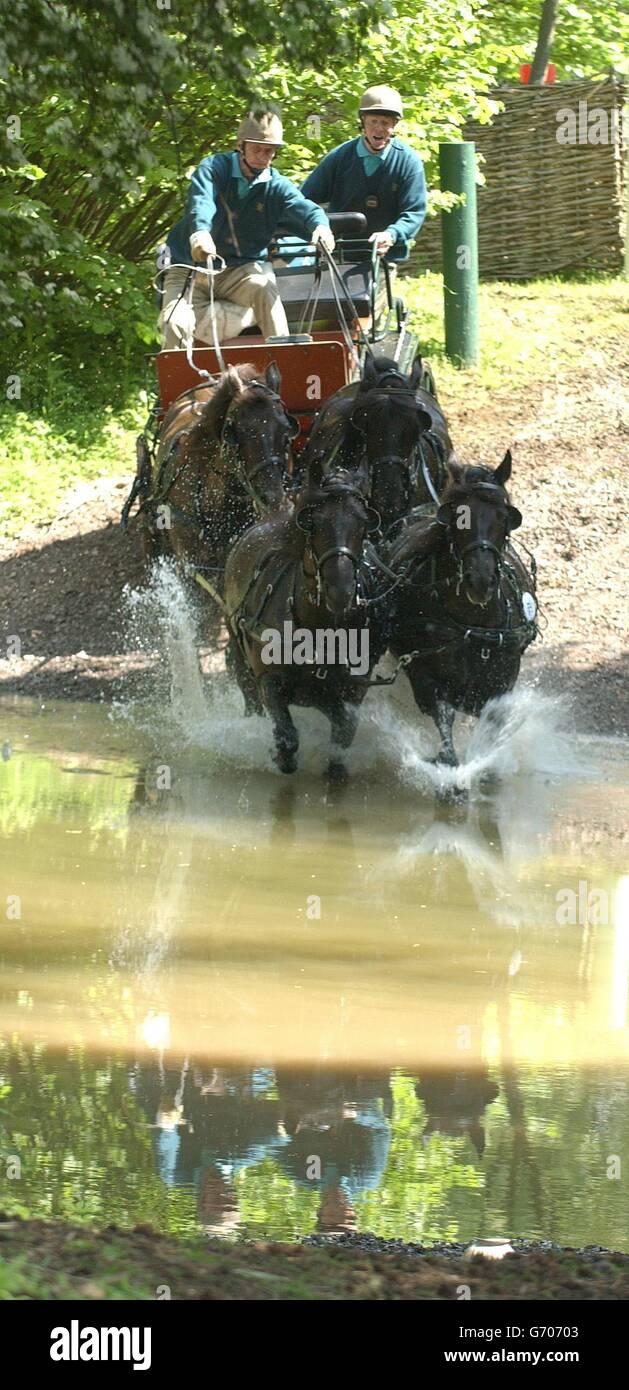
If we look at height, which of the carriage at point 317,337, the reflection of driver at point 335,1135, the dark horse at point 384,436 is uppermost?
the carriage at point 317,337

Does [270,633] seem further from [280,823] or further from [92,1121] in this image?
[92,1121]

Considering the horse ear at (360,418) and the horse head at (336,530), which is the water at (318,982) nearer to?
the horse head at (336,530)

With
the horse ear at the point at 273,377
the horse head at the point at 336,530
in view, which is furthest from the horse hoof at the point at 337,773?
the horse ear at the point at 273,377

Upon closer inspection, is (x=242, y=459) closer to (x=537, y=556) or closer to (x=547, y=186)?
(x=537, y=556)

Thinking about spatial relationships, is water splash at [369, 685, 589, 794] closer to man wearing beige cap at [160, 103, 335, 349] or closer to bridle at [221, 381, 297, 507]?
bridle at [221, 381, 297, 507]

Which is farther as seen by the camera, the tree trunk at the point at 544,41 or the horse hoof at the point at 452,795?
the tree trunk at the point at 544,41

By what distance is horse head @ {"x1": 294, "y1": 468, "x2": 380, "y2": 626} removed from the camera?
964 centimetres

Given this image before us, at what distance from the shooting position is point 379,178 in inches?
544

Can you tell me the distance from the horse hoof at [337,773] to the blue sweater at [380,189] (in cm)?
443

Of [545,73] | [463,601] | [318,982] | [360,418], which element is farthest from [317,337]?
[545,73]

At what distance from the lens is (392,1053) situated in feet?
21.6

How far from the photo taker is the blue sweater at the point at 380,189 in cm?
1359

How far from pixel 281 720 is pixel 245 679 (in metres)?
0.82

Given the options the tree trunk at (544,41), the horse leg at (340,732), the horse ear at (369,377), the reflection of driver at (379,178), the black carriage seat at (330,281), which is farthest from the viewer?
the tree trunk at (544,41)
